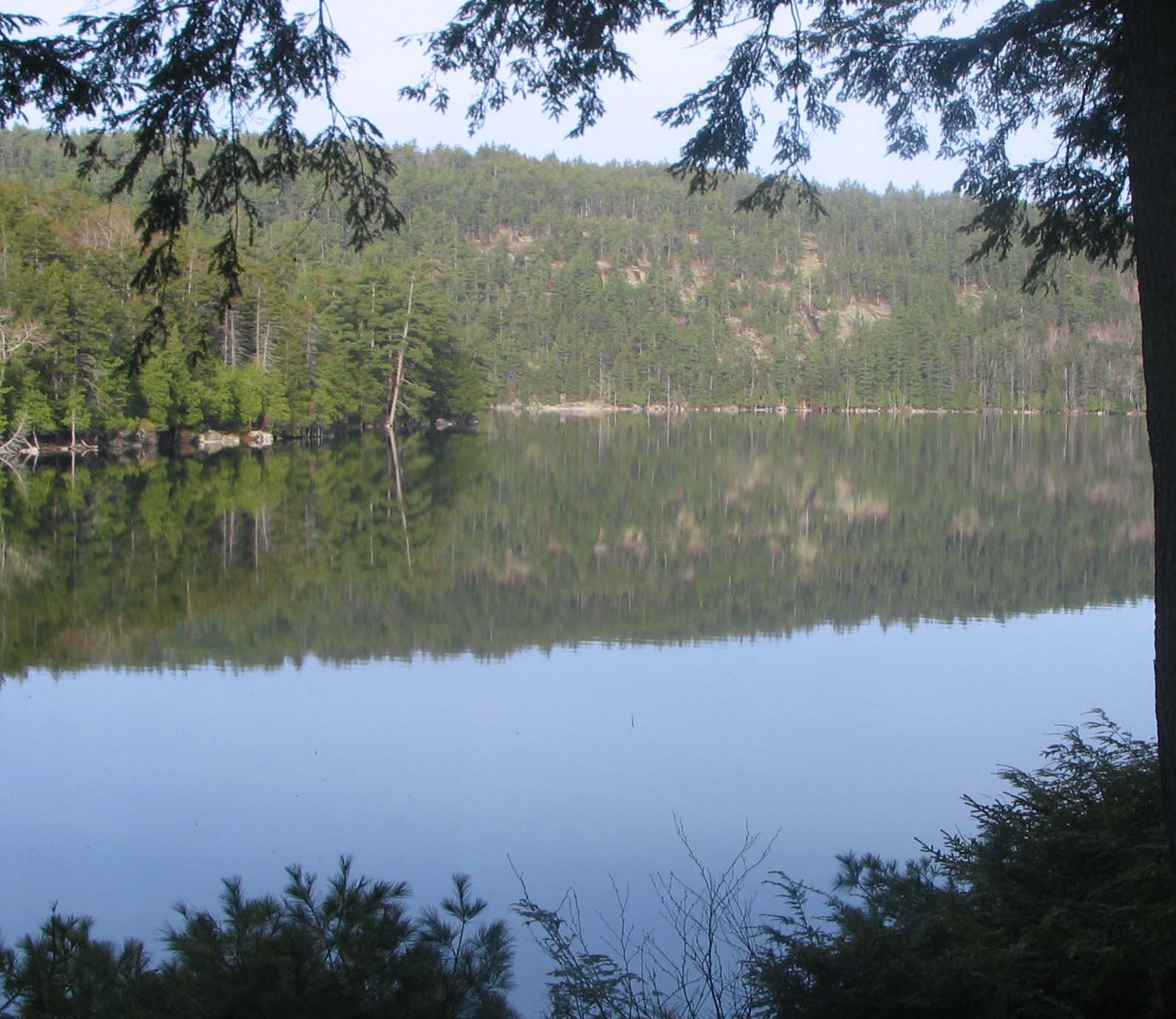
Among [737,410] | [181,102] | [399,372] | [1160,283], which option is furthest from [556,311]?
[1160,283]

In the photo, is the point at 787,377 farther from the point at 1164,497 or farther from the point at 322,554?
the point at 1164,497

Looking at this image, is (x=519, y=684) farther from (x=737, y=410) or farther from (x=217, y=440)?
(x=737, y=410)

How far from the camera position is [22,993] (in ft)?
10.3

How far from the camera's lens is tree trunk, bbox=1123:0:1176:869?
10.0 feet

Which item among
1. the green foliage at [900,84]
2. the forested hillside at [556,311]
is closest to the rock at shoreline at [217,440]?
the forested hillside at [556,311]

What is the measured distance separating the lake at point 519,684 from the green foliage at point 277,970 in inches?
52.3

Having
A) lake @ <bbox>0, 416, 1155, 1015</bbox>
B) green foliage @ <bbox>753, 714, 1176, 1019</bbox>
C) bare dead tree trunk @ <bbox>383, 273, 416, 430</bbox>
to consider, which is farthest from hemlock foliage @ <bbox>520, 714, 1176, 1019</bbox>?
bare dead tree trunk @ <bbox>383, 273, 416, 430</bbox>

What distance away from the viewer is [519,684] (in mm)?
9273

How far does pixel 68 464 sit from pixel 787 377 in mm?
79330

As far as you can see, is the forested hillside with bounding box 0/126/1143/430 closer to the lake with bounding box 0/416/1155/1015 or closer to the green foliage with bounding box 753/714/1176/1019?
the lake with bounding box 0/416/1155/1015

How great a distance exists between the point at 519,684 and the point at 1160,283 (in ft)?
22.1

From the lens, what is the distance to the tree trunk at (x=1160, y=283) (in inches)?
120

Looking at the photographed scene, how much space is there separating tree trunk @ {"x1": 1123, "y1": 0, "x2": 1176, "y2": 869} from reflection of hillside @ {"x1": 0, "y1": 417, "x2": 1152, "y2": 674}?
7760 mm

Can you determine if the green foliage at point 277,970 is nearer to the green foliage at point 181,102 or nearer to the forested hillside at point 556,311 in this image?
the green foliage at point 181,102
